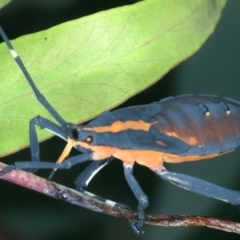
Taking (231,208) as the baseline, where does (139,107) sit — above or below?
above

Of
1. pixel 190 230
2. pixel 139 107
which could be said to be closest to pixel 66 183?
pixel 190 230

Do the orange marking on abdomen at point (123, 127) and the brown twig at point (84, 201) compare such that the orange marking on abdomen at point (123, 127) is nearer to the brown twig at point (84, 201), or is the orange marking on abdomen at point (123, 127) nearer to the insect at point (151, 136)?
the insect at point (151, 136)

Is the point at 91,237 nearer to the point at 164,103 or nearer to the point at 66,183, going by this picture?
the point at 66,183

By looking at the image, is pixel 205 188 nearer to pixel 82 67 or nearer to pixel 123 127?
pixel 123 127

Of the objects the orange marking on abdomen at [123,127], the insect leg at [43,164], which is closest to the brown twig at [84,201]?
the insect leg at [43,164]

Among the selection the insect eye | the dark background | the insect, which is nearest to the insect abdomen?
the insect

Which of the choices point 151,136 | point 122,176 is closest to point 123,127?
point 151,136
